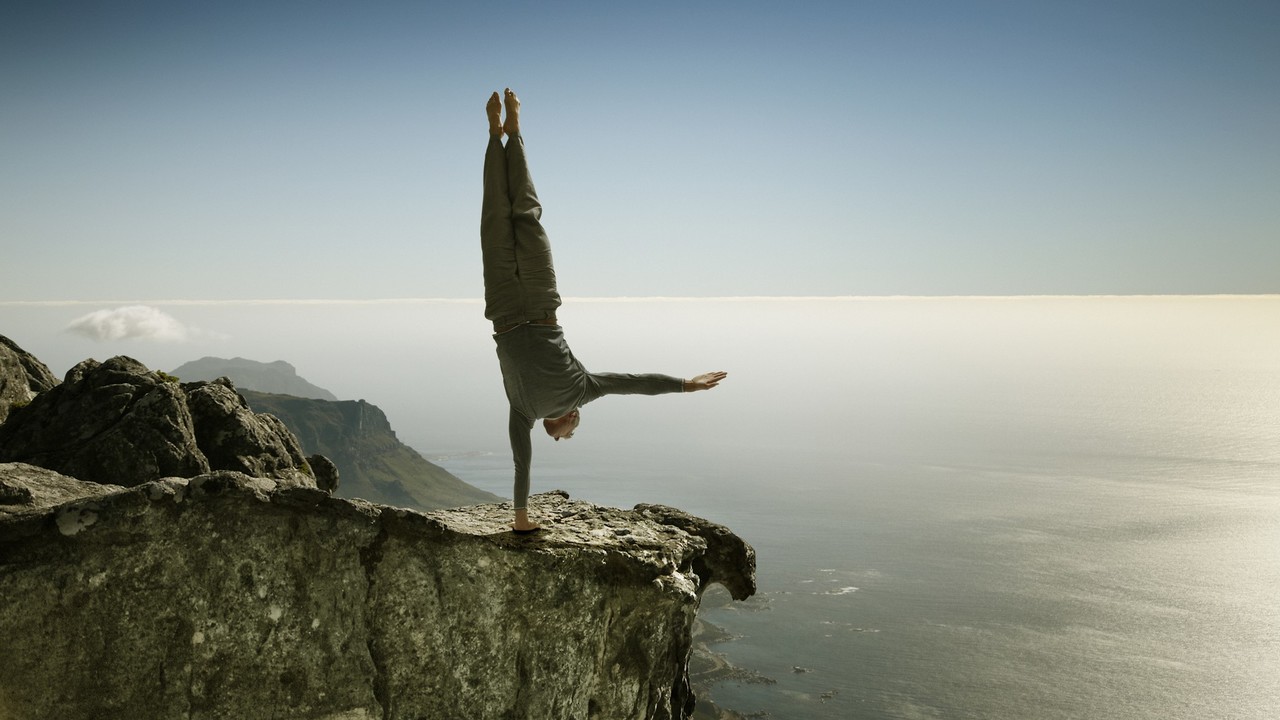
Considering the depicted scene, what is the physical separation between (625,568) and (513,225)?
15.0 ft

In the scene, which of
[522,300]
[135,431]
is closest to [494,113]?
[522,300]

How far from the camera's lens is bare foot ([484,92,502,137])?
8047 millimetres

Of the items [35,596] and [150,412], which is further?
[150,412]

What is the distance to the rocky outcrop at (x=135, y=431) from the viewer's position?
12.3 m

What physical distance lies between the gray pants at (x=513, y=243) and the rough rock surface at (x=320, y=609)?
2.90 m

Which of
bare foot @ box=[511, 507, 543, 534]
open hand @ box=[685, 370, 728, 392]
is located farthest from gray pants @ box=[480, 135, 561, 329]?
bare foot @ box=[511, 507, 543, 534]

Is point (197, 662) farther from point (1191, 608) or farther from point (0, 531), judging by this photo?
point (1191, 608)

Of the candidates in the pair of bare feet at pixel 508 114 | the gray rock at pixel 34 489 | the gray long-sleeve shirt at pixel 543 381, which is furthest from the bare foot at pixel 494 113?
the gray rock at pixel 34 489

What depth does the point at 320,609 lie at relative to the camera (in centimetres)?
897

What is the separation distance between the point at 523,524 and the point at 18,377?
1169 cm

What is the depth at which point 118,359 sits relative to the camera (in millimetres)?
13969

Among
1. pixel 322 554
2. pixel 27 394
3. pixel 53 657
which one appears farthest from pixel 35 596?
pixel 27 394

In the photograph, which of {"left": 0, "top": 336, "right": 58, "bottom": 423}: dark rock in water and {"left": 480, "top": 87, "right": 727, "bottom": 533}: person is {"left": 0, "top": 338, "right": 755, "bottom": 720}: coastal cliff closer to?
{"left": 480, "top": 87, "right": 727, "bottom": 533}: person

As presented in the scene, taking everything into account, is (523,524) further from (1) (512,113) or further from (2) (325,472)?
(2) (325,472)
